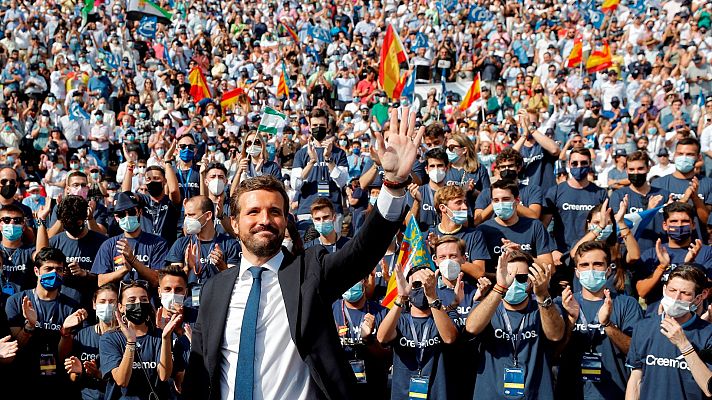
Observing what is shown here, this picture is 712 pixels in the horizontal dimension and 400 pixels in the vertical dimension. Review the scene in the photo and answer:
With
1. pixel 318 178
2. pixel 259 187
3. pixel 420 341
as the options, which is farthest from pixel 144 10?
pixel 259 187

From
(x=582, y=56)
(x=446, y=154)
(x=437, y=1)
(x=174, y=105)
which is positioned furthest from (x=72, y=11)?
(x=446, y=154)

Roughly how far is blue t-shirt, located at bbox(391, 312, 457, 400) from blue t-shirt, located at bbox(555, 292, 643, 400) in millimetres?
874

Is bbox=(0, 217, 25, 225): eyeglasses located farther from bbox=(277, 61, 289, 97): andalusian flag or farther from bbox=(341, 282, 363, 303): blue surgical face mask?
bbox=(277, 61, 289, 97): andalusian flag

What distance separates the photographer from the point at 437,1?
79.7ft

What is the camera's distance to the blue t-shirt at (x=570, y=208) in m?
9.11

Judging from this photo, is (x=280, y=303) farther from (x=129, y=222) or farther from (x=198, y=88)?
(x=198, y=88)

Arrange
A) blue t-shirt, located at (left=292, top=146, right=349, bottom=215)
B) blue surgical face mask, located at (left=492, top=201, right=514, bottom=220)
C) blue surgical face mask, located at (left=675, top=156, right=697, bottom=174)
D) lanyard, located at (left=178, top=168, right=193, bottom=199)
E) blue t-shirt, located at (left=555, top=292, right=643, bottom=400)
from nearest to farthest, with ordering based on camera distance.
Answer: blue t-shirt, located at (left=555, top=292, right=643, bottom=400)
blue surgical face mask, located at (left=492, top=201, right=514, bottom=220)
blue surgical face mask, located at (left=675, top=156, right=697, bottom=174)
lanyard, located at (left=178, top=168, right=193, bottom=199)
blue t-shirt, located at (left=292, top=146, right=349, bottom=215)

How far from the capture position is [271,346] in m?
3.53

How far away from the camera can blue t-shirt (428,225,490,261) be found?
313 inches

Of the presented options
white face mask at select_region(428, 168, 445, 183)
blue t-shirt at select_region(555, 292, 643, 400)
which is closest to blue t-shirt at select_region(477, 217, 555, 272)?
white face mask at select_region(428, 168, 445, 183)

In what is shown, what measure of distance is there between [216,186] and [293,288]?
586 centimetres

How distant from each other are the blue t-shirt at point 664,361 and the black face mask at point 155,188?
527cm

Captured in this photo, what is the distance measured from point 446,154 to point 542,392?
3.49 metres

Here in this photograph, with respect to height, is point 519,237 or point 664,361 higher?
point 519,237
